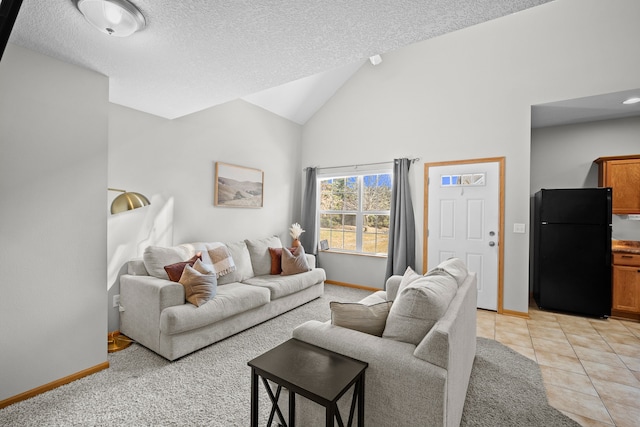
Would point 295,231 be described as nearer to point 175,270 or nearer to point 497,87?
point 175,270

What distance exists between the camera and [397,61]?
4.54 metres

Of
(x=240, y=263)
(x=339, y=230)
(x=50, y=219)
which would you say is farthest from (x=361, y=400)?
(x=339, y=230)

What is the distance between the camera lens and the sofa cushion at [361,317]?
65.7 inches

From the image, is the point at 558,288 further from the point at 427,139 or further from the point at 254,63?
the point at 254,63

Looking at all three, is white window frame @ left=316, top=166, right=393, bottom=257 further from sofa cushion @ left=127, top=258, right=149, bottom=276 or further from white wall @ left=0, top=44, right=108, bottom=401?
white wall @ left=0, top=44, right=108, bottom=401

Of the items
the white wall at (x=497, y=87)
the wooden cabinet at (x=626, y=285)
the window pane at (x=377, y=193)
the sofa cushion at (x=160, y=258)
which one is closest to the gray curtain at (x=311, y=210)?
the white wall at (x=497, y=87)

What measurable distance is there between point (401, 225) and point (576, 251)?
2.11 meters

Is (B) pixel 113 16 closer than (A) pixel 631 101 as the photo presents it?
Yes

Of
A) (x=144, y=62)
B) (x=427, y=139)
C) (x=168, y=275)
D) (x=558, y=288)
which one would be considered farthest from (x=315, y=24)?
(x=558, y=288)

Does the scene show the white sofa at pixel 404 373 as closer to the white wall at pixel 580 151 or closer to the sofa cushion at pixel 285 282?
the sofa cushion at pixel 285 282

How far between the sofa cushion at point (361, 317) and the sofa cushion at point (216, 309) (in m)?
1.37

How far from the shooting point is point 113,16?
4.99 ft

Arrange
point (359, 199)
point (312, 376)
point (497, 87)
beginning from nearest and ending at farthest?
point (312, 376), point (497, 87), point (359, 199)

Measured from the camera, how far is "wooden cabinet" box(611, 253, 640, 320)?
3.41 meters
